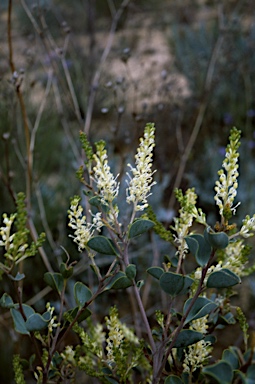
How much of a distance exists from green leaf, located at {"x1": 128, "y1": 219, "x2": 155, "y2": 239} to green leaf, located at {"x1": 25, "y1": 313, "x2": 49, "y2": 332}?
0.13 m

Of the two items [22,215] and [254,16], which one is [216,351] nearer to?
[22,215]

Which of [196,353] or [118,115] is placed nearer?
[196,353]

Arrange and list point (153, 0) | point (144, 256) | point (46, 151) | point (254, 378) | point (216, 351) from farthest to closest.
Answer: point (153, 0) → point (46, 151) → point (144, 256) → point (216, 351) → point (254, 378)

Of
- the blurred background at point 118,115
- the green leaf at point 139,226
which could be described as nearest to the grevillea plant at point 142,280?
the green leaf at point 139,226

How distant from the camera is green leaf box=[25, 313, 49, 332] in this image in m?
0.59

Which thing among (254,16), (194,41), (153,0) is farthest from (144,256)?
(153,0)

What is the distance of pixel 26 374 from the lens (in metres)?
1.76

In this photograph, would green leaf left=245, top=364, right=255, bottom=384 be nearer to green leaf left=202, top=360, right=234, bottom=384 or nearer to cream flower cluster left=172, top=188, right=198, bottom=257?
green leaf left=202, top=360, right=234, bottom=384

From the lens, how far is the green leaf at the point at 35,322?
0.59 metres

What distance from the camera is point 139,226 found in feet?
2.04

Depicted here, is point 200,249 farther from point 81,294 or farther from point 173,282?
point 81,294

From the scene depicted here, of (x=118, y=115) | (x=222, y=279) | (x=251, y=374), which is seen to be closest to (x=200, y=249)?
(x=222, y=279)

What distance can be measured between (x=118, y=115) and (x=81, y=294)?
94cm

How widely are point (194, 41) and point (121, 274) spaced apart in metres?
3.52
